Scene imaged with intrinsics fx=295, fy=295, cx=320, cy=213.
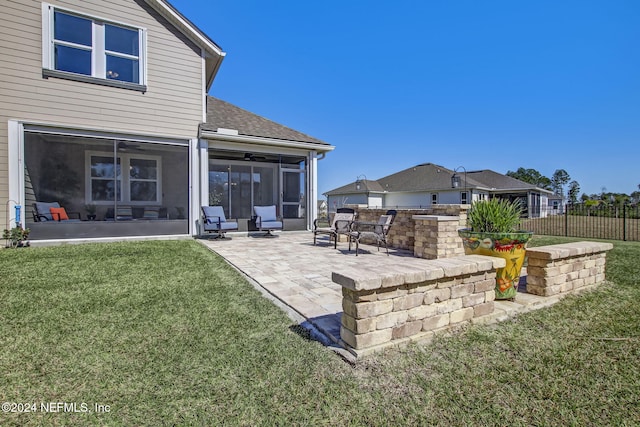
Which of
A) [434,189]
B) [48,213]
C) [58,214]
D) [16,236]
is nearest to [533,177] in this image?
[434,189]

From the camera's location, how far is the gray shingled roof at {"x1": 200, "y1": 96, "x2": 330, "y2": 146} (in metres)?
9.65

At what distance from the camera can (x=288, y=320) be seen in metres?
2.93

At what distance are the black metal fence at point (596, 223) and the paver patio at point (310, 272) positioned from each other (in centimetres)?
789

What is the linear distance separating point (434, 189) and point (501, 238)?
24.7m

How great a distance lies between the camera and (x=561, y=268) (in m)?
3.75

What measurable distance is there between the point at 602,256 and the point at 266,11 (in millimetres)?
13426

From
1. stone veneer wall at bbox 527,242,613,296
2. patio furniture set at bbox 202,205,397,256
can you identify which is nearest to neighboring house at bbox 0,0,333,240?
patio furniture set at bbox 202,205,397,256

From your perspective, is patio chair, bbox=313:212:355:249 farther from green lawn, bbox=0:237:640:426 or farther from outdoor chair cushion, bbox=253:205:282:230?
green lawn, bbox=0:237:640:426

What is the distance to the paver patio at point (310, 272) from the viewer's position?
9.80 feet

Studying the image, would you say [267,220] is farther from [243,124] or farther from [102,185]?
[102,185]

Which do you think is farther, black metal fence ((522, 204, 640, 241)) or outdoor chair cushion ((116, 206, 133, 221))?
outdoor chair cushion ((116, 206, 133, 221))

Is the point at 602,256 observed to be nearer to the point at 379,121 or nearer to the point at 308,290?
the point at 308,290

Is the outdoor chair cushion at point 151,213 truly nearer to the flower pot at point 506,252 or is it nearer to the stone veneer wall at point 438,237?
the stone veneer wall at point 438,237

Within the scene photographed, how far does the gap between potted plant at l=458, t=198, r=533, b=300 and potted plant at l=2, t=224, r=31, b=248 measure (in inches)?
370
